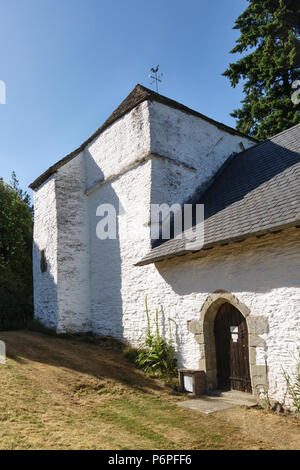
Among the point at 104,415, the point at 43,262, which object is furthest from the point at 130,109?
the point at 104,415

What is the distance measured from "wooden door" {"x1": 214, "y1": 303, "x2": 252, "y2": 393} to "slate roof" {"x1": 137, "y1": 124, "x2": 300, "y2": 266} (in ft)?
5.61

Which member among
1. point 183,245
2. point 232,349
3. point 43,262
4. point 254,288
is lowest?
point 232,349

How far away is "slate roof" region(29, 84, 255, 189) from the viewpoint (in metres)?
10.5

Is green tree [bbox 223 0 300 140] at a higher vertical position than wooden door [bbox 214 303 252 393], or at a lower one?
higher

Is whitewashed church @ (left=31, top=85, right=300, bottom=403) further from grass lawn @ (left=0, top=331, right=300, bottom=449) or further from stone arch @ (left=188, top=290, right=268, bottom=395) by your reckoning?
grass lawn @ (left=0, top=331, right=300, bottom=449)

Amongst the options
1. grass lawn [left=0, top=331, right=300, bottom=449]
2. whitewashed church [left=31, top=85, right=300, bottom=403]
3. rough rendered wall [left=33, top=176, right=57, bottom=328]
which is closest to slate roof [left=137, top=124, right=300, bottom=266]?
whitewashed church [left=31, top=85, right=300, bottom=403]

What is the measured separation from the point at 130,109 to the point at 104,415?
883 centimetres

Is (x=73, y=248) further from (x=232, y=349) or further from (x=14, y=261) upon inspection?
(x=232, y=349)

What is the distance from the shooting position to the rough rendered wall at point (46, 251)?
38.5ft

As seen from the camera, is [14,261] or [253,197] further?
[14,261]

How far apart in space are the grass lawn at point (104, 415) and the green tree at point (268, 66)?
12.3m

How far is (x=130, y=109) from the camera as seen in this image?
10.9 m

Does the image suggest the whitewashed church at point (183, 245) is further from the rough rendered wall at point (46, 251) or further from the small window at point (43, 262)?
the small window at point (43, 262)
